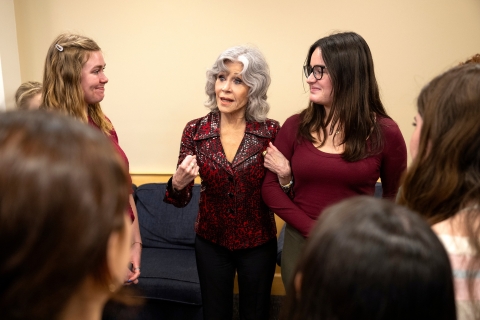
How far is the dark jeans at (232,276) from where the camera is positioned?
83.4 inches

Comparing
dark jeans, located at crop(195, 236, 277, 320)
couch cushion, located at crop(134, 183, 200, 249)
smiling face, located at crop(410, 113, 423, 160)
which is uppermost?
smiling face, located at crop(410, 113, 423, 160)

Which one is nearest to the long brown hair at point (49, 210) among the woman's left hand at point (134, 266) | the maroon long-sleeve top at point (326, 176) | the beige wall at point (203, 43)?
the maroon long-sleeve top at point (326, 176)

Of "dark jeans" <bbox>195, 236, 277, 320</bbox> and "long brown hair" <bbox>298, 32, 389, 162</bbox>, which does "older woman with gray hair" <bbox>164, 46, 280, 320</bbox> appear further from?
"long brown hair" <bbox>298, 32, 389, 162</bbox>

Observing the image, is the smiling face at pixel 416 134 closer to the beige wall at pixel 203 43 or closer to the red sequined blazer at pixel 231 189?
the red sequined blazer at pixel 231 189

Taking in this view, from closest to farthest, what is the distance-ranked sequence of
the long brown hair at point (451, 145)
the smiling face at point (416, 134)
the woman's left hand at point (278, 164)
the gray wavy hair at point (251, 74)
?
the long brown hair at point (451, 145) → the smiling face at point (416, 134) → the woman's left hand at point (278, 164) → the gray wavy hair at point (251, 74)

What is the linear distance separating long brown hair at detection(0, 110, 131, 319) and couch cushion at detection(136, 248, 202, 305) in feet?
7.08

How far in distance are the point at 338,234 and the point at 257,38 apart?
284 cm

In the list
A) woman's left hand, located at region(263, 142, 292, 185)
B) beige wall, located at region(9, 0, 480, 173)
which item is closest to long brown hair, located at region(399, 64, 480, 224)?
woman's left hand, located at region(263, 142, 292, 185)

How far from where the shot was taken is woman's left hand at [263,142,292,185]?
200cm

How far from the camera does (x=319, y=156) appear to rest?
1.89 meters

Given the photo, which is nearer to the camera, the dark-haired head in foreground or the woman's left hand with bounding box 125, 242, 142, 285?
the dark-haired head in foreground

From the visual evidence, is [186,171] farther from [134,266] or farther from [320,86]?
[320,86]

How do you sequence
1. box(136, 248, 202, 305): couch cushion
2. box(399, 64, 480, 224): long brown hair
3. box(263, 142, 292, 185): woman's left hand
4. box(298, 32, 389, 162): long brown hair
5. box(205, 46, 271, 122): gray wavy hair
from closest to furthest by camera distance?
1. box(399, 64, 480, 224): long brown hair
2. box(298, 32, 389, 162): long brown hair
3. box(263, 142, 292, 185): woman's left hand
4. box(205, 46, 271, 122): gray wavy hair
5. box(136, 248, 202, 305): couch cushion

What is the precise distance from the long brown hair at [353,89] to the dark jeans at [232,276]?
644 millimetres
